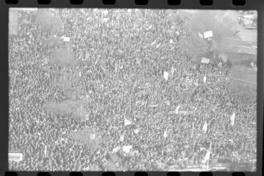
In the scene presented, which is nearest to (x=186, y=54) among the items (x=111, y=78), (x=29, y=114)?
(x=111, y=78)

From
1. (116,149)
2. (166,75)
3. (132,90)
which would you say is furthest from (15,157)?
(166,75)

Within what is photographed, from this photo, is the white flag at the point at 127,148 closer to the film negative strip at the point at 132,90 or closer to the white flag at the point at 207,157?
the film negative strip at the point at 132,90

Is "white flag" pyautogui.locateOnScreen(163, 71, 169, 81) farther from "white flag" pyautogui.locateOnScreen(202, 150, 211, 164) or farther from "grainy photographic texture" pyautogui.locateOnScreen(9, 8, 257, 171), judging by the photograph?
"white flag" pyautogui.locateOnScreen(202, 150, 211, 164)

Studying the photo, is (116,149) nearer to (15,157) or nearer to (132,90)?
(132,90)

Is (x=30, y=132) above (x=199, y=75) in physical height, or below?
below
